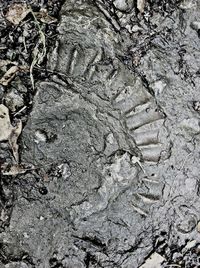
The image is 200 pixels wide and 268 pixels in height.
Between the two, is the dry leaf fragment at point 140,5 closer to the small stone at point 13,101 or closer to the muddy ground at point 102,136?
the muddy ground at point 102,136

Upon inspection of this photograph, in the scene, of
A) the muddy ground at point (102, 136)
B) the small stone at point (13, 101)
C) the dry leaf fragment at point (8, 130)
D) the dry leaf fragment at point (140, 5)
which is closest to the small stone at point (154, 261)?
the muddy ground at point (102, 136)

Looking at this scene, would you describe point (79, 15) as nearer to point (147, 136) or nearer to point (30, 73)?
point (30, 73)

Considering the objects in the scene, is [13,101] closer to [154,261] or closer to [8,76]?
[8,76]

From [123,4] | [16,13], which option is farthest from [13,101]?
[123,4]

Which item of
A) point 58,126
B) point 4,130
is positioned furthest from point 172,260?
point 4,130

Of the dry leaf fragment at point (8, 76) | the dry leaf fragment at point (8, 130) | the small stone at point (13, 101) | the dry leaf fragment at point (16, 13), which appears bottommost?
the dry leaf fragment at point (8, 130)
